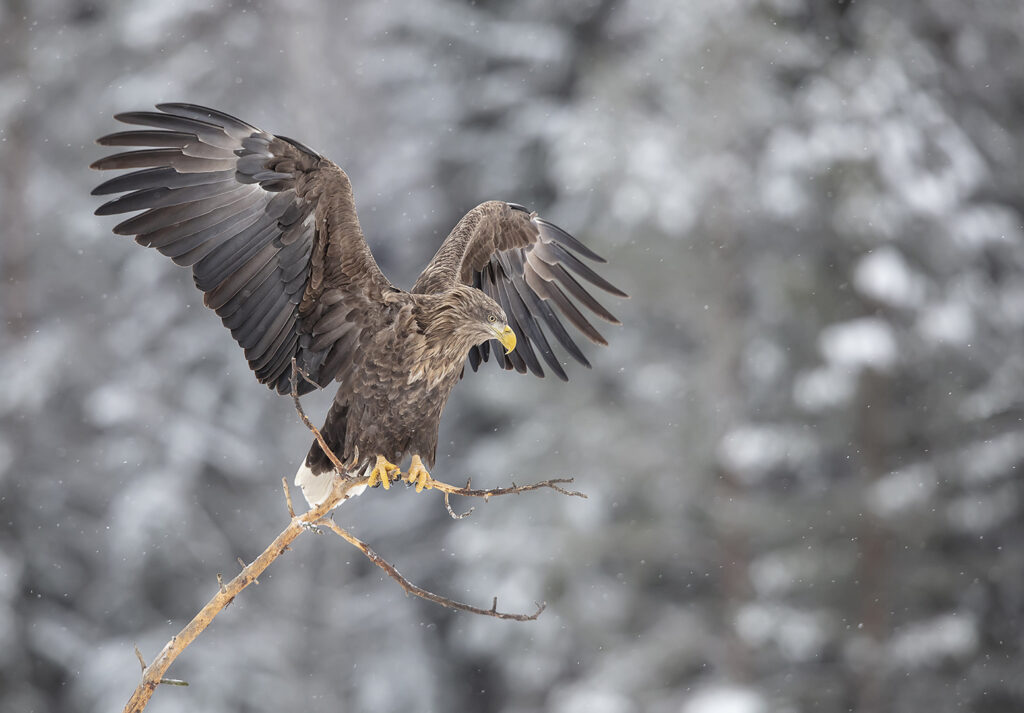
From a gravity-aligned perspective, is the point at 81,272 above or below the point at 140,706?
above

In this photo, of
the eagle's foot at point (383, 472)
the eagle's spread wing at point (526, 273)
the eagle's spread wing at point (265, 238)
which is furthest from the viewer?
the eagle's spread wing at point (526, 273)

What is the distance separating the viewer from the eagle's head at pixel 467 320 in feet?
12.0

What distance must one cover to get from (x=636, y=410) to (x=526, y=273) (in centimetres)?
788

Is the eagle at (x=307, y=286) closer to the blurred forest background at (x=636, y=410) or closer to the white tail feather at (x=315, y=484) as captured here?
the white tail feather at (x=315, y=484)

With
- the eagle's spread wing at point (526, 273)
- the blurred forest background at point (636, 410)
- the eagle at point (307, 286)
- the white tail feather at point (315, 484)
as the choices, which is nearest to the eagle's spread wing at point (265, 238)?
the eagle at point (307, 286)

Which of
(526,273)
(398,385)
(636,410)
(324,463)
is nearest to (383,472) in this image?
(398,385)

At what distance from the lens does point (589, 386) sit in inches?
511

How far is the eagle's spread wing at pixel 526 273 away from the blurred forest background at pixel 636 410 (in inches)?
279

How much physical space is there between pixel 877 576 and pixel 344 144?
302 inches

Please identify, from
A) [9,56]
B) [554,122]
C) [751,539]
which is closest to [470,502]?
[751,539]

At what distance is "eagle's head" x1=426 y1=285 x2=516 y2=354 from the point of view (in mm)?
3645

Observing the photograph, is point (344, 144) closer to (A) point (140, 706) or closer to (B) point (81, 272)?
(B) point (81, 272)

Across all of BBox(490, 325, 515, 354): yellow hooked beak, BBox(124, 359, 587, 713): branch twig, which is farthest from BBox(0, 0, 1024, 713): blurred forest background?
BBox(124, 359, 587, 713): branch twig

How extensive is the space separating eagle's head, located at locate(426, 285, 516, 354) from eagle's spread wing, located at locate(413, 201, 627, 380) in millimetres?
954
